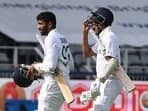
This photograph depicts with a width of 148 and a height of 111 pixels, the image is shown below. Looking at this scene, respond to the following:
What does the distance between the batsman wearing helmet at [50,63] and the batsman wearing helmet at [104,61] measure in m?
0.37

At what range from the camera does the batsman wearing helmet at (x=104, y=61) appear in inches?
383

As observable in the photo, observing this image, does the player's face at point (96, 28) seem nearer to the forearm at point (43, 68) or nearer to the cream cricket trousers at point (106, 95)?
the cream cricket trousers at point (106, 95)

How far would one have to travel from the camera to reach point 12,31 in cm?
1448

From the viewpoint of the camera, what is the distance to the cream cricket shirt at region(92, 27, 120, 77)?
970cm

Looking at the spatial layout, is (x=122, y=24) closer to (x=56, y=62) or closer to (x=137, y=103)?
(x=137, y=103)

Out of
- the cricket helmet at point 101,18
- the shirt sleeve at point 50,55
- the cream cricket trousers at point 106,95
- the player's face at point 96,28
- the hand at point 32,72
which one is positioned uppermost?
the cricket helmet at point 101,18

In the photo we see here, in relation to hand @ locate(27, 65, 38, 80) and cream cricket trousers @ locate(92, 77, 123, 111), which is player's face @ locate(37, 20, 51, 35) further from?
cream cricket trousers @ locate(92, 77, 123, 111)

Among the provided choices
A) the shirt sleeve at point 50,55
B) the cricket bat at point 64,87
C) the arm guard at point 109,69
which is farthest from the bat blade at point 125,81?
the shirt sleeve at point 50,55

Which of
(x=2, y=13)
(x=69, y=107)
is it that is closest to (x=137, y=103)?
(x=69, y=107)

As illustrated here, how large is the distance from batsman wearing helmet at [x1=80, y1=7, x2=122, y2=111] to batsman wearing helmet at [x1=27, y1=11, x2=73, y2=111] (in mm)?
374

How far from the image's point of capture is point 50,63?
951 centimetres

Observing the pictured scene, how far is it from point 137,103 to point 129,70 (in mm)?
1317

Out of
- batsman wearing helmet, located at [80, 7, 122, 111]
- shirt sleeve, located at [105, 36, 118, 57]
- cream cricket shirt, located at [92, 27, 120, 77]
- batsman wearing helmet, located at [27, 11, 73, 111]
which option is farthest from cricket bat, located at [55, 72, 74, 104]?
shirt sleeve, located at [105, 36, 118, 57]

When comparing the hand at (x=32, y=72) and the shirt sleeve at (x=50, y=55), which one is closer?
the shirt sleeve at (x=50, y=55)
